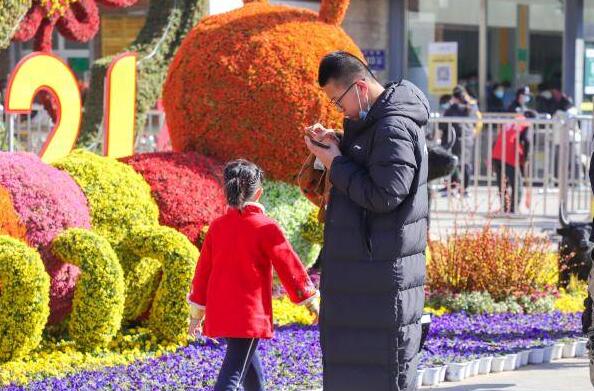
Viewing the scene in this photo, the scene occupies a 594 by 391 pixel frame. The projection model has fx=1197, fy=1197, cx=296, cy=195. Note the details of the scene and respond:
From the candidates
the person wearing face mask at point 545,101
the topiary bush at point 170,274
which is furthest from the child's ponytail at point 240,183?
the person wearing face mask at point 545,101

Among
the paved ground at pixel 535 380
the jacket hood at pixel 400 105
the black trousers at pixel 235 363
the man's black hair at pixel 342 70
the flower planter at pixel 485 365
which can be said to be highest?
the man's black hair at pixel 342 70

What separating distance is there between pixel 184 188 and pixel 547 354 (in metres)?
2.63

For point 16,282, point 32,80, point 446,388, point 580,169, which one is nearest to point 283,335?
point 446,388

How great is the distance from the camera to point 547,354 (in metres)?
7.71

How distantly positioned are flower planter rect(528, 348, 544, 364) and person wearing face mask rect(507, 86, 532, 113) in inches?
491

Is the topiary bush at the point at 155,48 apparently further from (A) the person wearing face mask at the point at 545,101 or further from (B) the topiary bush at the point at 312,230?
(A) the person wearing face mask at the point at 545,101

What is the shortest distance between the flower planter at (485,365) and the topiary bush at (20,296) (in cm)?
262

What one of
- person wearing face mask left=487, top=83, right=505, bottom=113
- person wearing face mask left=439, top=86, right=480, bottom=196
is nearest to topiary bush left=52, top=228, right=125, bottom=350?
person wearing face mask left=439, top=86, right=480, bottom=196

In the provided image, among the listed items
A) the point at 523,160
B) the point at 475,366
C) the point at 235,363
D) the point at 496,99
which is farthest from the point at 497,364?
the point at 496,99

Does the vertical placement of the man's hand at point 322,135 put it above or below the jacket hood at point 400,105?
below

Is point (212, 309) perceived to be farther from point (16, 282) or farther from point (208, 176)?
point (208, 176)

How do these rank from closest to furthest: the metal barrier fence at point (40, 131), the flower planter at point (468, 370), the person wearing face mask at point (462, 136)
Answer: the flower planter at point (468, 370) < the metal barrier fence at point (40, 131) < the person wearing face mask at point (462, 136)

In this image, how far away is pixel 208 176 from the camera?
27.2 ft

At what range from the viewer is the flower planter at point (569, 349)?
25.8ft
